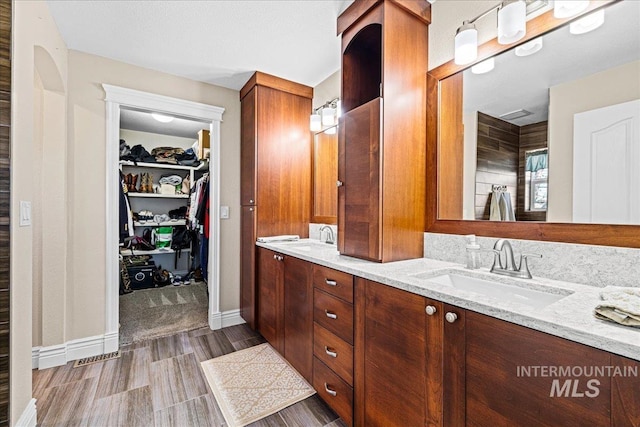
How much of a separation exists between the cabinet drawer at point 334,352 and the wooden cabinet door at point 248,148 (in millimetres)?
1371

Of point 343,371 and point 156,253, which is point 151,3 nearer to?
point 343,371

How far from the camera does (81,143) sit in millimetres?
2270

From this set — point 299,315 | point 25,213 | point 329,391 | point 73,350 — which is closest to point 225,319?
point 73,350

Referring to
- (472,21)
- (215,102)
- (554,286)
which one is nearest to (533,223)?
(554,286)

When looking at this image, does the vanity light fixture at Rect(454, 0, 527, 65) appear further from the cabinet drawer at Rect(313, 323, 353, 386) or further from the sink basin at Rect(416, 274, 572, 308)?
the cabinet drawer at Rect(313, 323, 353, 386)

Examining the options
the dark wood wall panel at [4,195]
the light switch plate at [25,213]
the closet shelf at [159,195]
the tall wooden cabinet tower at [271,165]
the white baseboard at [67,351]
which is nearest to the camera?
the dark wood wall panel at [4,195]

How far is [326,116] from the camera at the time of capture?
98.7 inches

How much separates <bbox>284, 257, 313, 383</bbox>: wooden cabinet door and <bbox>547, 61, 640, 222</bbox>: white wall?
49.9 inches

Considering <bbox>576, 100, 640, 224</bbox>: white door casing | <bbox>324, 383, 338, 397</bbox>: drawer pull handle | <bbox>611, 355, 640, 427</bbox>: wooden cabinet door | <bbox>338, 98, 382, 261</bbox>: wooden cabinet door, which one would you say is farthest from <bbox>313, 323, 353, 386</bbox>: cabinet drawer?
<bbox>576, 100, 640, 224</bbox>: white door casing

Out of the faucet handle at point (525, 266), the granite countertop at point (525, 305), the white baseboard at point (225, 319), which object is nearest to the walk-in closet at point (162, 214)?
the white baseboard at point (225, 319)

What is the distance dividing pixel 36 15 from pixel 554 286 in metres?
2.91

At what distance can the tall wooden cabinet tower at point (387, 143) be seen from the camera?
1.56 metres

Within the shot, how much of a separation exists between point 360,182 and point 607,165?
1.04 meters

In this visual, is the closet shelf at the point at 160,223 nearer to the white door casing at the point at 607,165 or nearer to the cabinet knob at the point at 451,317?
the cabinet knob at the point at 451,317
